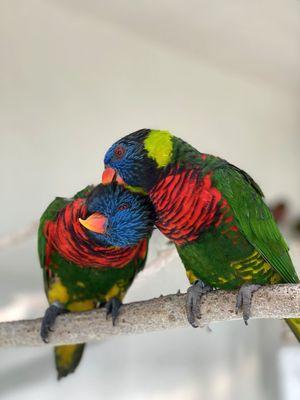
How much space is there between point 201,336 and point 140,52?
5.94ft

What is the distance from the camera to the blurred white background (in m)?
1.76

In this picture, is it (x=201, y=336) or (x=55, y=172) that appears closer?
(x=55, y=172)

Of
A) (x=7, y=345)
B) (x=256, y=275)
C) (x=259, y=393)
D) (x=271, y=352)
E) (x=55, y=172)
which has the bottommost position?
(x=259, y=393)

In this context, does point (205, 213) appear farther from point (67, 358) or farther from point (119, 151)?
point (67, 358)

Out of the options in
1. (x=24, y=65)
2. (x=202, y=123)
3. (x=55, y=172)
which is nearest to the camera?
(x=202, y=123)

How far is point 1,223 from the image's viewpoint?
2414 mm

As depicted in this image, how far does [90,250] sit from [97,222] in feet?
0.91

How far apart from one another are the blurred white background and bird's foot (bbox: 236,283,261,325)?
1.03 feet

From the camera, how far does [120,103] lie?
1736 millimetres

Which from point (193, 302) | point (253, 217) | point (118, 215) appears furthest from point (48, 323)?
point (253, 217)

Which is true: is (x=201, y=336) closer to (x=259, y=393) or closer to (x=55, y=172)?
(x=259, y=393)

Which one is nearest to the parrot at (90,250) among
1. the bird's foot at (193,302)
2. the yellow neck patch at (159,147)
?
the yellow neck patch at (159,147)

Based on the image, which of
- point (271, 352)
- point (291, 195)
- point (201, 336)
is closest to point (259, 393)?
point (271, 352)

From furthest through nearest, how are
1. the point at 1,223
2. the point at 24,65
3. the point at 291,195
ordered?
1. the point at 291,195
2. the point at 1,223
3. the point at 24,65
